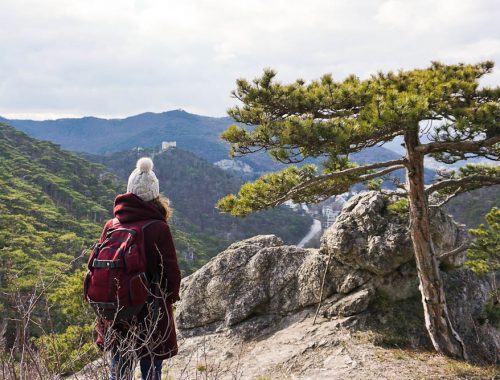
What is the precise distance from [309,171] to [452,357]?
12.8 ft

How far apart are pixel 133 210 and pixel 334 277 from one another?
6.29 metres

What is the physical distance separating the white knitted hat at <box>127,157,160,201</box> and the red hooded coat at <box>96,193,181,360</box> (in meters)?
0.09

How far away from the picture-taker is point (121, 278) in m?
3.14

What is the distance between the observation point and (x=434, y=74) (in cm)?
621

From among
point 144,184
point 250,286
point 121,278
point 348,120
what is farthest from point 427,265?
point 121,278

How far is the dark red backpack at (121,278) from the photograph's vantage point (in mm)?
3139

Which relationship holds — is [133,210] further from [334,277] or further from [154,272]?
[334,277]

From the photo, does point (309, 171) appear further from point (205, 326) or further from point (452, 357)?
point (205, 326)

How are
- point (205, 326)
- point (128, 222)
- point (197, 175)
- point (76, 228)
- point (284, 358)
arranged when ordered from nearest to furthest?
point (128, 222), point (284, 358), point (205, 326), point (76, 228), point (197, 175)

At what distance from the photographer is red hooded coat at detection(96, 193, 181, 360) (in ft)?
10.9

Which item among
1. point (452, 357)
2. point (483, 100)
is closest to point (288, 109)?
point (483, 100)

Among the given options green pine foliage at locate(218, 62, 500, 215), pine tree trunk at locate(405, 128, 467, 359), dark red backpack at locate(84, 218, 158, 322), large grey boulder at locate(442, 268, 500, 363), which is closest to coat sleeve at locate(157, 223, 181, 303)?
dark red backpack at locate(84, 218, 158, 322)

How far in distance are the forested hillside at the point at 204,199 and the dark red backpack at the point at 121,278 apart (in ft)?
361

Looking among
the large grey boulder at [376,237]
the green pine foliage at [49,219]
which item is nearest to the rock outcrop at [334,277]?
the large grey boulder at [376,237]
